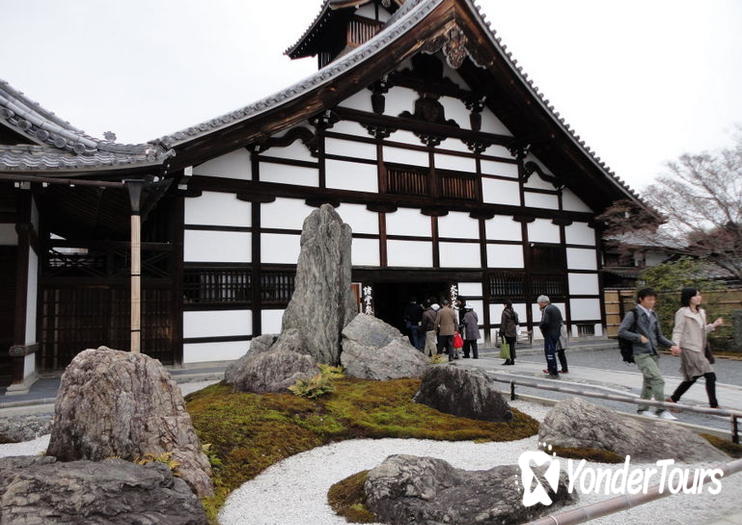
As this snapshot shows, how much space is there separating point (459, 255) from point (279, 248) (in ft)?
19.9

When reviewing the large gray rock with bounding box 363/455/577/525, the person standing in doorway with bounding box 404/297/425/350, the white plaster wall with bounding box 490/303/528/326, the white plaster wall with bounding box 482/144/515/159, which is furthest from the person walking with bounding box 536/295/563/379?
the white plaster wall with bounding box 482/144/515/159

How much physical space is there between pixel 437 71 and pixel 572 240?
8041mm

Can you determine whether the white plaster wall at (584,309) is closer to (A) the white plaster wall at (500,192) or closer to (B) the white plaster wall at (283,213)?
(A) the white plaster wall at (500,192)

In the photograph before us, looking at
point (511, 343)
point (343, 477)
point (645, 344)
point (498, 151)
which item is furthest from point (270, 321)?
point (498, 151)

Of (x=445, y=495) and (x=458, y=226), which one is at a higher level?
(x=458, y=226)

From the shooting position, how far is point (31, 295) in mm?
9297

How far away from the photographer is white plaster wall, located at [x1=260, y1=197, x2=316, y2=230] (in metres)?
13.0

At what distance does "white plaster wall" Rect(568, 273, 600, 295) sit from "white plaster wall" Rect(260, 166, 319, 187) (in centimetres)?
1040

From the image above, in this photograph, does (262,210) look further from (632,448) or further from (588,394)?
(632,448)

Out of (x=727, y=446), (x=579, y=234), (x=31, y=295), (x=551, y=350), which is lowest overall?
(x=727, y=446)

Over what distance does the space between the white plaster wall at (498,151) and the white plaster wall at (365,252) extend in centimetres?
559

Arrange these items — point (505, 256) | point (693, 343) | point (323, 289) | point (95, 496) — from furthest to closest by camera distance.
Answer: point (505, 256)
point (323, 289)
point (693, 343)
point (95, 496)

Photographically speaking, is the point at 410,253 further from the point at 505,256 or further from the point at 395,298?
the point at 395,298

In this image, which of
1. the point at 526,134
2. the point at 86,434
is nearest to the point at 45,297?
the point at 86,434
